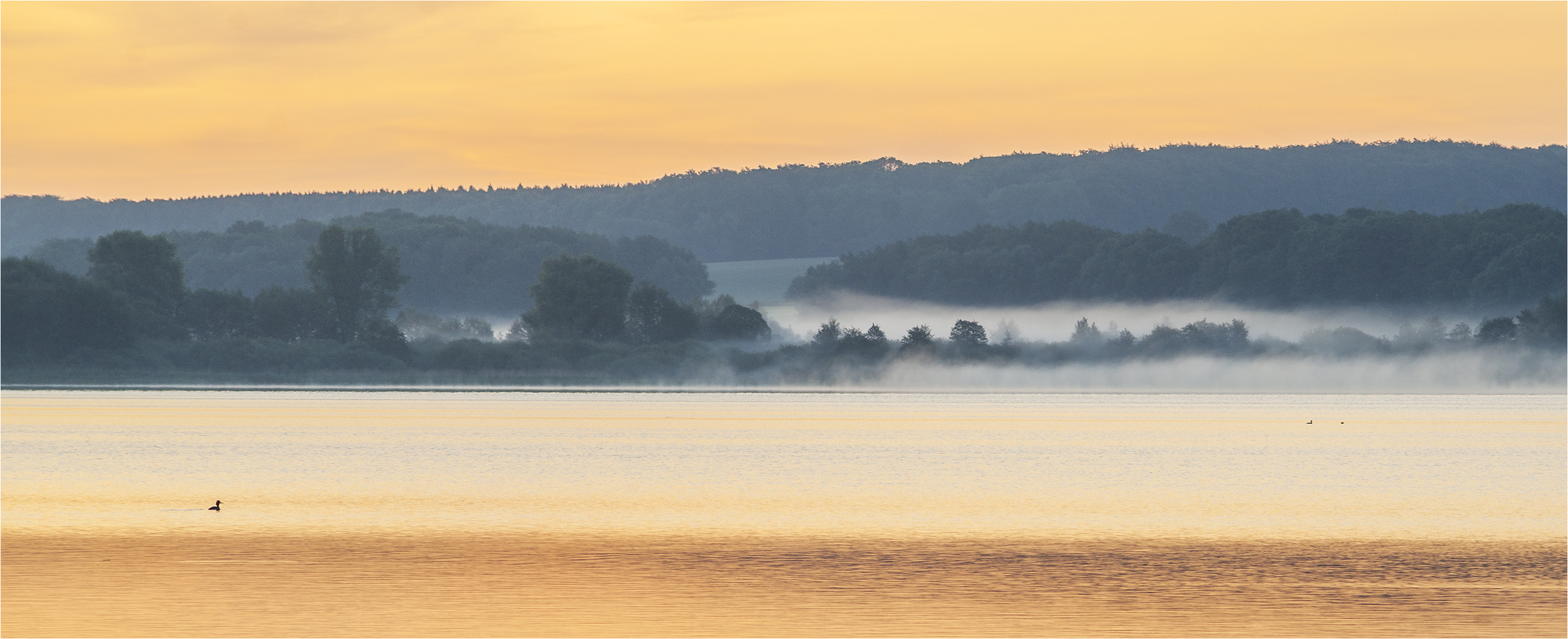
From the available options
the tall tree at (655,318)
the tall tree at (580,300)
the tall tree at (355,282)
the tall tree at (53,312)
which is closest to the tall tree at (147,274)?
the tall tree at (53,312)

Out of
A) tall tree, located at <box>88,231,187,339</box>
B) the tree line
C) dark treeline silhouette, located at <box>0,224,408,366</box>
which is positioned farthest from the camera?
the tree line

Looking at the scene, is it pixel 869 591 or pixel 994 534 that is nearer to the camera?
pixel 869 591

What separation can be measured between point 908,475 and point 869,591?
31.2 metres

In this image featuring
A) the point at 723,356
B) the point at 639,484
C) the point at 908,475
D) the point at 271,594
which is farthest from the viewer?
the point at 723,356

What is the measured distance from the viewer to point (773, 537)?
4128 cm

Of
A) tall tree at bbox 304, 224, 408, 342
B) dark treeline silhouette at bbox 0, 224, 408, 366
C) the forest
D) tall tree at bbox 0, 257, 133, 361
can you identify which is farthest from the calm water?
tall tree at bbox 304, 224, 408, 342

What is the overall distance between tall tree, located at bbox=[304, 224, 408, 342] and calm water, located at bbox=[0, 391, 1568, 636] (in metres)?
85.9

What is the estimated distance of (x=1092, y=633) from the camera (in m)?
28.1

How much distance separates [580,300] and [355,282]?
74.1 feet

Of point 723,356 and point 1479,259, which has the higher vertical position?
point 1479,259

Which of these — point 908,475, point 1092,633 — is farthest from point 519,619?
point 908,475

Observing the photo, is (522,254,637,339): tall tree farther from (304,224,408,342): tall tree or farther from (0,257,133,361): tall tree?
(0,257,133,361): tall tree

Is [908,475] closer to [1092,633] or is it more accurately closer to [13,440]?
[1092,633]

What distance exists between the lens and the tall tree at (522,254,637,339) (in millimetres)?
178375
